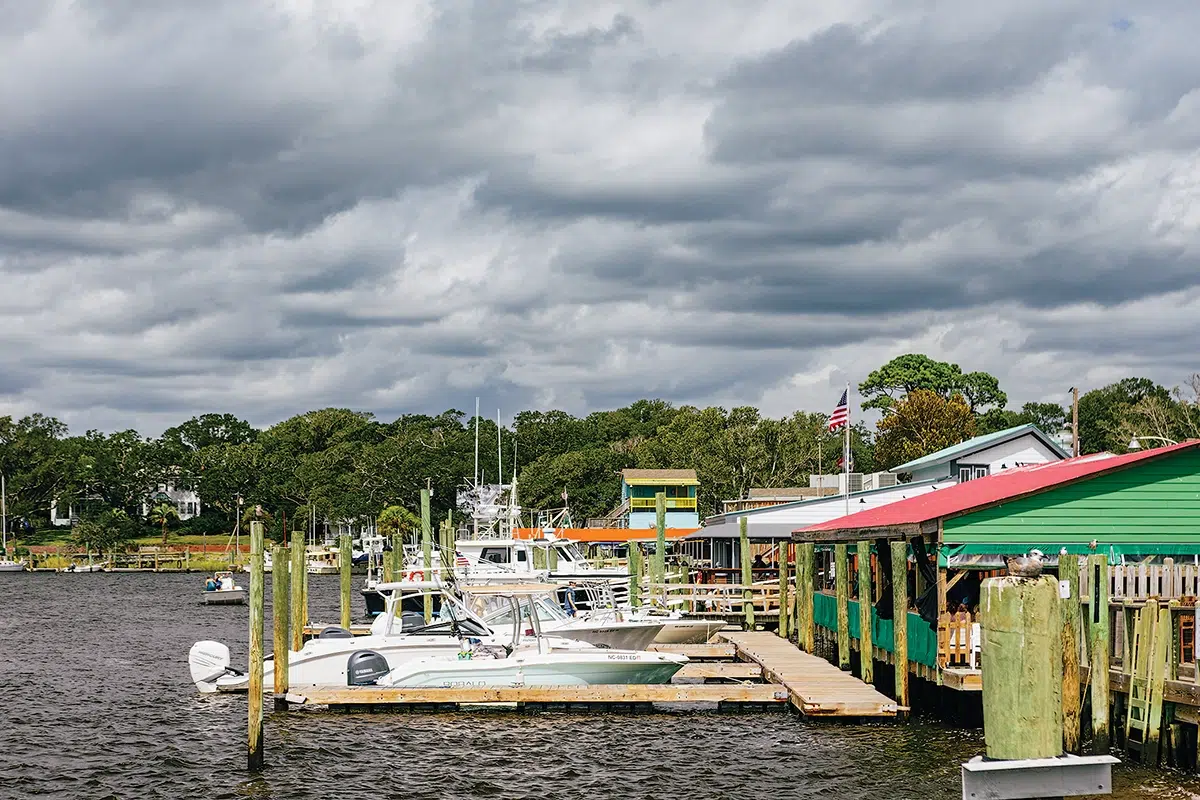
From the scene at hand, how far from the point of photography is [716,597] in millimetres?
44250

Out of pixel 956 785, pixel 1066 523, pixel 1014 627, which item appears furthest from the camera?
pixel 1066 523

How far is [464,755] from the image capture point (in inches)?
895

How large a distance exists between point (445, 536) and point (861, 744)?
27.2 m

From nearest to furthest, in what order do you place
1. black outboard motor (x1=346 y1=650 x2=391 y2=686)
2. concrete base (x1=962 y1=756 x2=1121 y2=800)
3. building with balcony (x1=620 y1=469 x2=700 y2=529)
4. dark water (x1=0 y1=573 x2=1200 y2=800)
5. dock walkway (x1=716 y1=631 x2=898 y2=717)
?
concrete base (x1=962 y1=756 x2=1121 y2=800)
dark water (x1=0 y1=573 x2=1200 y2=800)
dock walkway (x1=716 y1=631 x2=898 y2=717)
black outboard motor (x1=346 y1=650 x2=391 y2=686)
building with balcony (x1=620 y1=469 x2=700 y2=529)

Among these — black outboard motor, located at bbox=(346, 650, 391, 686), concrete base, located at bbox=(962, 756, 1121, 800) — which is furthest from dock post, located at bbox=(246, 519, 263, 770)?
concrete base, located at bbox=(962, 756, 1121, 800)

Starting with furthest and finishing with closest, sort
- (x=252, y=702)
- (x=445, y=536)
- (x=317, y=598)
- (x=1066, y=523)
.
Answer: (x=317, y=598)
(x=445, y=536)
(x=1066, y=523)
(x=252, y=702)

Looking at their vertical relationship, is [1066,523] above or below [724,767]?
above

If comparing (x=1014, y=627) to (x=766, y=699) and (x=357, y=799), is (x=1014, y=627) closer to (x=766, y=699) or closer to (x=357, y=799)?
(x=357, y=799)

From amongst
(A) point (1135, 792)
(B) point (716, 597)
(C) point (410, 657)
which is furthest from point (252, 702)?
(B) point (716, 597)

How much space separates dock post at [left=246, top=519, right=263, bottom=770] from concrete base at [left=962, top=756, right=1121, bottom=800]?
645 inches

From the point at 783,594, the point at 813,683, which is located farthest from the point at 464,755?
the point at 783,594

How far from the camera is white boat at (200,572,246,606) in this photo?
232ft

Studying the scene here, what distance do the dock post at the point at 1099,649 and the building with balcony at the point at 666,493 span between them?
75985mm

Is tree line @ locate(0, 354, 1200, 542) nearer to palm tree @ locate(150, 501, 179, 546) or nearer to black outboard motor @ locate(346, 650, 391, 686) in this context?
palm tree @ locate(150, 501, 179, 546)
